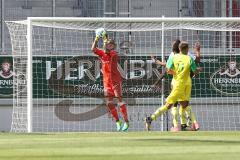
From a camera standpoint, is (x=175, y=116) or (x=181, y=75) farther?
(x=175, y=116)

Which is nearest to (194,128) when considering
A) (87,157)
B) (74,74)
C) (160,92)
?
(160,92)

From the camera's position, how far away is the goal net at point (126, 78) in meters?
17.9

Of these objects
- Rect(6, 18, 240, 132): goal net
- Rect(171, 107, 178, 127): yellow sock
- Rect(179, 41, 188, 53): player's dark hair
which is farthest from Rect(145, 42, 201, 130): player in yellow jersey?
Rect(6, 18, 240, 132): goal net

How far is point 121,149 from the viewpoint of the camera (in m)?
9.13

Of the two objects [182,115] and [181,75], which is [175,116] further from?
[181,75]

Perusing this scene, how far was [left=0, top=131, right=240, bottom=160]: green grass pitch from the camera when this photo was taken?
8.22m

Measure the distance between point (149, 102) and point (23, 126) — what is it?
11.7 feet

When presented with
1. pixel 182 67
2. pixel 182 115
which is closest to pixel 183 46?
pixel 182 67

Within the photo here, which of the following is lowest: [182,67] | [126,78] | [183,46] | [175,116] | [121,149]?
[121,149]

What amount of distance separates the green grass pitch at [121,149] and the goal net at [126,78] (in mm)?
6683

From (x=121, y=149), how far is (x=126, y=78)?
9.31 meters

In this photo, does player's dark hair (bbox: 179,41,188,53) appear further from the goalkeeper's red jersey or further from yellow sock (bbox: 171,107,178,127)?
the goalkeeper's red jersey

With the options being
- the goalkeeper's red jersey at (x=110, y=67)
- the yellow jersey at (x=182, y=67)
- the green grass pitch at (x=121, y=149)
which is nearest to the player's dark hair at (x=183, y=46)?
the yellow jersey at (x=182, y=67)

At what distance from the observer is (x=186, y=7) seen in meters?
21.6
